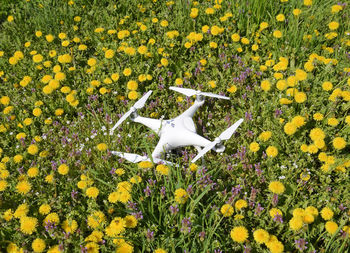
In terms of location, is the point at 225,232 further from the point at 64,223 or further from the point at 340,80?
the point at 340,80

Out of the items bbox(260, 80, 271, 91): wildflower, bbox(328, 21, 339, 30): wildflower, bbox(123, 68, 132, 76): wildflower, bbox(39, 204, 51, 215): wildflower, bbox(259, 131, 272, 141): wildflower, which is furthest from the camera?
bbox(328, 21, 339, 30): wildflower

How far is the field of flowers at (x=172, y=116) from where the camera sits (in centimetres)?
224

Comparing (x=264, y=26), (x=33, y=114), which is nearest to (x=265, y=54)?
(x=264, y=26)

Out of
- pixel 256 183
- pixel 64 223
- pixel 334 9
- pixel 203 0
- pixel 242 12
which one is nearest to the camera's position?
pixel 64 223

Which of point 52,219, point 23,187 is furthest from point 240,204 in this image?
point 23,187

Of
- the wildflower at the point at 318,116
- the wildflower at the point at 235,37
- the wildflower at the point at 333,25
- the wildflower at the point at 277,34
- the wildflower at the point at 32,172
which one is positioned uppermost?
the wildflower at the point at 333,25

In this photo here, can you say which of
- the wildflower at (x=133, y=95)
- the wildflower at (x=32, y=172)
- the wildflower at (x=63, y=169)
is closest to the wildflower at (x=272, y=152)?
the wildflower at (x=133, y=95)

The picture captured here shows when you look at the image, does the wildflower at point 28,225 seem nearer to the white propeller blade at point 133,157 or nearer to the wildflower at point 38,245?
the wildflower at point 38,245

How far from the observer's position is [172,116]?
3.29 meters

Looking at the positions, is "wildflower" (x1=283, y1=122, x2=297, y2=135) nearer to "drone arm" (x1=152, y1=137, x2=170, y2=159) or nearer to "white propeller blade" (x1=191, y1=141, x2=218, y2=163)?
"white propeller blade" (x1=191, y1=141, x2=218, y2=163)

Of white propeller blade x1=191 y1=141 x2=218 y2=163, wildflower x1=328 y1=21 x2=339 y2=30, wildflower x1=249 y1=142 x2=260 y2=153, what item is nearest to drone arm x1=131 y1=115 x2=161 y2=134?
white propeller blade x1=191 y1=141 x2=218 y2=163

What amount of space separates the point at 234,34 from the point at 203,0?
3.88ft

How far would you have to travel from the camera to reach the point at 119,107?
11.1ft

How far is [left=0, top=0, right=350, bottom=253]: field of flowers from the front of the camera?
2.24 meters
